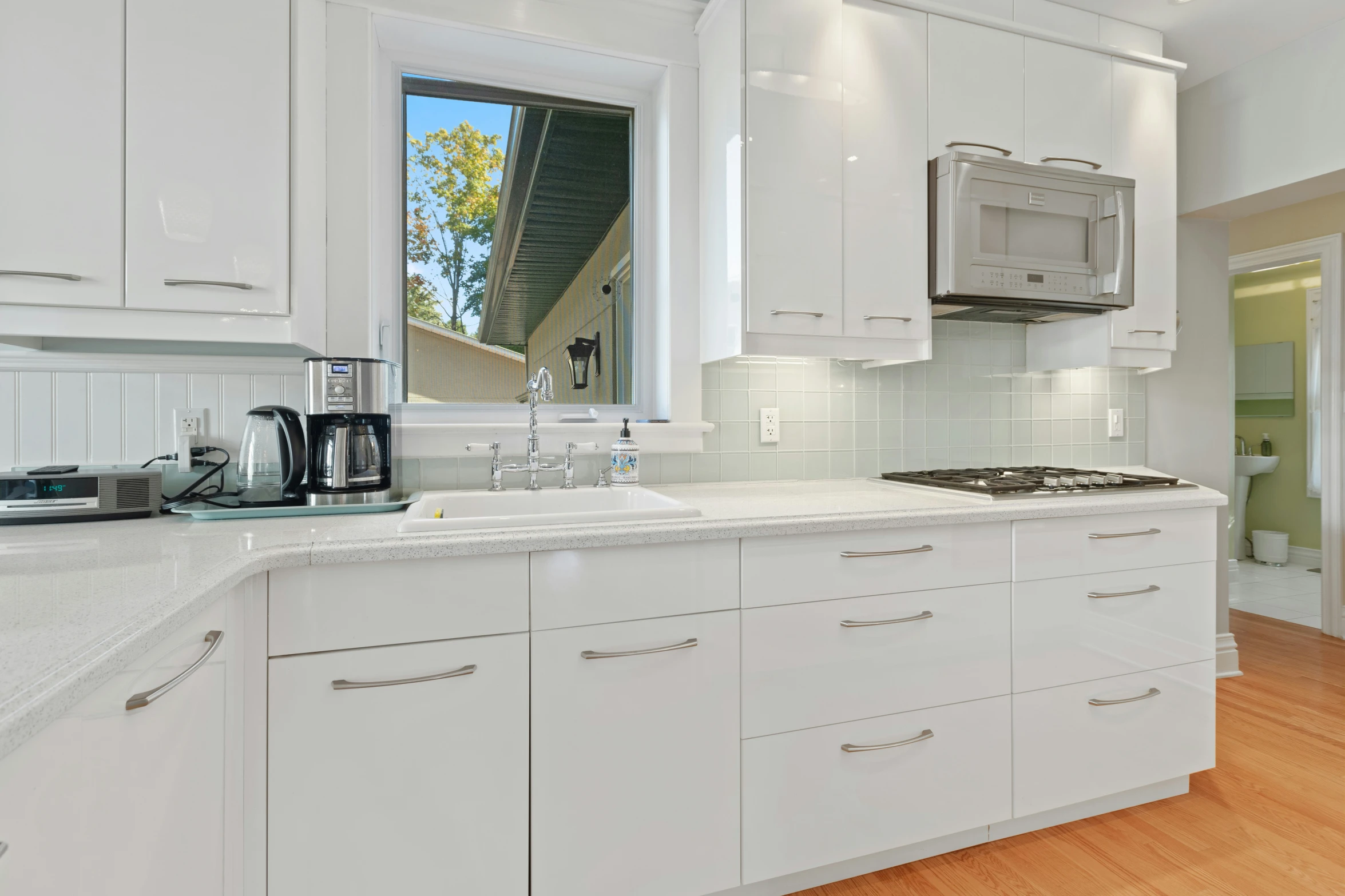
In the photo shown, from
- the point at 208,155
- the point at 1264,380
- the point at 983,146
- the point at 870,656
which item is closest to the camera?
the point at 208,155

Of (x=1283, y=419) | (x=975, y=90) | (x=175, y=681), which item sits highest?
(x=975, y=90)

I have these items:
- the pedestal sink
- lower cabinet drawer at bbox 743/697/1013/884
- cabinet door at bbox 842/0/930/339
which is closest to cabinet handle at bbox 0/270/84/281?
lower cabinet drawer at bbox 743/697/1013/884

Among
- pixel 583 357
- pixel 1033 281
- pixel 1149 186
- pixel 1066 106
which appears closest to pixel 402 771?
pixel 583 357

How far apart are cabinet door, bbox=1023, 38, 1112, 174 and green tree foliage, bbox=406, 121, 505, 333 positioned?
5.52ft

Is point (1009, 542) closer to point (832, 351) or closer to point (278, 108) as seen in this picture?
point (832, 351)

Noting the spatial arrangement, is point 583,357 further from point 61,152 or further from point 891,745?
point 891,745

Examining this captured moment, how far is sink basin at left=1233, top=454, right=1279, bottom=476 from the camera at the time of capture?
4891 millimetres

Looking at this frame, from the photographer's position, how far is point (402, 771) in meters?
1.23

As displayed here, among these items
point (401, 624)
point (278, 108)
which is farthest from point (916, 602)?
point (278, 108)

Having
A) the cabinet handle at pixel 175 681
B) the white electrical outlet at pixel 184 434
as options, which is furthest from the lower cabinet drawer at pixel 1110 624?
the white electrical outlet at pixel 184 434

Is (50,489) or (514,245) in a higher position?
(514,245)

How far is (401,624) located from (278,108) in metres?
1.18

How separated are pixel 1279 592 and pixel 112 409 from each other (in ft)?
→ 18.9

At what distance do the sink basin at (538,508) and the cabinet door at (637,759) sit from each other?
22 cm
